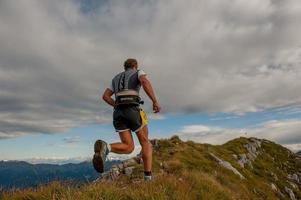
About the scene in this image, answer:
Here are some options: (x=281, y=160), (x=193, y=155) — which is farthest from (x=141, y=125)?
(x=281, y=160)

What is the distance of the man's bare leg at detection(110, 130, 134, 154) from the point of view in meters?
10.1

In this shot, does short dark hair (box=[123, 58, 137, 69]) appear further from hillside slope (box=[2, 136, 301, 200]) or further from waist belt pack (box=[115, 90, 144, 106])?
hillside slope (box=[2, 136, 301, 200])

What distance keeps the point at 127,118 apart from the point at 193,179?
10.8ft

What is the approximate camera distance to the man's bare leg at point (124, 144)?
10.1 metres

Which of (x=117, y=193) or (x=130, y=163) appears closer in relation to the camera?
(x=117, y=193)

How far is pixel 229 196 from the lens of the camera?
11.5 meters

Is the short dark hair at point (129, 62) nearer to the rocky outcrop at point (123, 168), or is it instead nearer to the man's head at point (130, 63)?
the man's head at point (130, 63)

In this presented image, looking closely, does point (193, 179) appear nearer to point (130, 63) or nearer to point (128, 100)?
point (128, 100)

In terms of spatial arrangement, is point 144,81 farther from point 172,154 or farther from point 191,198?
point 172,154

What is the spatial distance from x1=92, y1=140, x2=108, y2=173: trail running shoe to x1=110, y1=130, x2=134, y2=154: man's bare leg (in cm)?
46

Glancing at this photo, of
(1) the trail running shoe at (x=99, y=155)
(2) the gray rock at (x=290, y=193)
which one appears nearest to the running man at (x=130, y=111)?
(1) the trail running shoe at (x=99, y=155)

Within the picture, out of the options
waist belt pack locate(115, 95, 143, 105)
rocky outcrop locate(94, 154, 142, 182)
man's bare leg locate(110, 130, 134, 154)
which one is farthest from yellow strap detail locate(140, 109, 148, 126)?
rocky outcrop locate(94, 154, 142, 182)

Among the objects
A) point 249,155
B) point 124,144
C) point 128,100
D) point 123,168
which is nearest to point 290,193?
point 249,155

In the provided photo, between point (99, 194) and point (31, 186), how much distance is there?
2.58 metres
